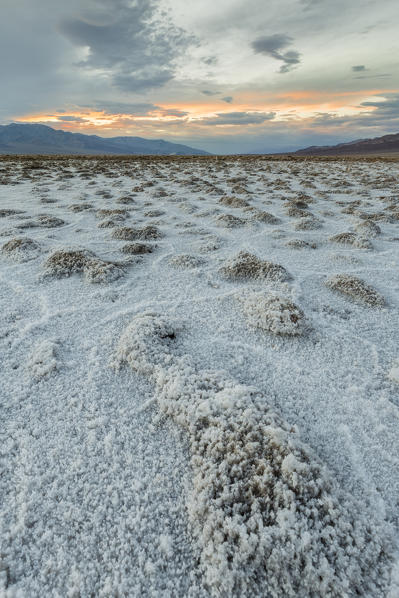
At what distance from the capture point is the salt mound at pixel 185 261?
4898 millimetres

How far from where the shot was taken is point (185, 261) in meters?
4.95

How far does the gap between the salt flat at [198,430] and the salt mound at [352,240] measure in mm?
1409

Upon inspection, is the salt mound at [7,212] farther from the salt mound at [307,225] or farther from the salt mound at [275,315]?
the salt mound at [275,315]

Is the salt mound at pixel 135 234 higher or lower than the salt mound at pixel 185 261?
higher

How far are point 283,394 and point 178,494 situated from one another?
3.56 feet

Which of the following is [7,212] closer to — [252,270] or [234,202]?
[234,202]

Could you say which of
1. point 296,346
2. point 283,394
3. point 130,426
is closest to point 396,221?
point 296,346

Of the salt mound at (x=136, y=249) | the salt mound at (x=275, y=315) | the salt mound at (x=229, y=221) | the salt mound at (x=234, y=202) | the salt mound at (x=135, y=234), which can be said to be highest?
the salt mound at (x=234, y=202)

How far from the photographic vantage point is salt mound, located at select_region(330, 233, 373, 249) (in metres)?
5.88

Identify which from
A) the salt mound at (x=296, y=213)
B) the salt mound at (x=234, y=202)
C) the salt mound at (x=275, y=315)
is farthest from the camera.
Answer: the salt mound at (x=234, y=202)

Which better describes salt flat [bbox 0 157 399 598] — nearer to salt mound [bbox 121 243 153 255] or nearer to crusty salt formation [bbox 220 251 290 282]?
crusty salt formation [bbox 220 251 290 282]

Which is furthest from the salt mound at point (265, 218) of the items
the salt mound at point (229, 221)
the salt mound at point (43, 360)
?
the salt mound at point (43, 360)

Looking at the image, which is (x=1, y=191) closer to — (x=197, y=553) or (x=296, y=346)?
(x=296, y=346)

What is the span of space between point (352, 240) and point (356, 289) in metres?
2.70
